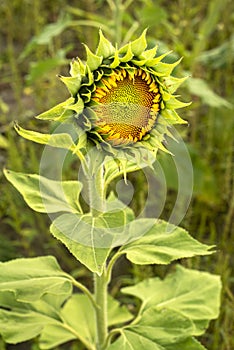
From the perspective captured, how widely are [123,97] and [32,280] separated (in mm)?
417

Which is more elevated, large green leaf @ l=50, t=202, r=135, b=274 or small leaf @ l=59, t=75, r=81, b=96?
small leaf @ l=59, t=75, r=81, b=96

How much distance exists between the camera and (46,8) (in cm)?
337

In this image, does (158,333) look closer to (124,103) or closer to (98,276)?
(98,276)

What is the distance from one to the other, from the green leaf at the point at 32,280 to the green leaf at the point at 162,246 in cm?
12

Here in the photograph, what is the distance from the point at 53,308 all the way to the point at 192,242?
1.12ft

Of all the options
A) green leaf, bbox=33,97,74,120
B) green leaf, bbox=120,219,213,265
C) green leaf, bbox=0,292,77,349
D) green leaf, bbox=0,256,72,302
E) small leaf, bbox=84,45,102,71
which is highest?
small leaf, bbox=84,45,102,71

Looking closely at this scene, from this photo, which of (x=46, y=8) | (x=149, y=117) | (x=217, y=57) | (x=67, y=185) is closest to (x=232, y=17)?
(x=217, y=57)

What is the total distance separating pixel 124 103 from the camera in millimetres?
729

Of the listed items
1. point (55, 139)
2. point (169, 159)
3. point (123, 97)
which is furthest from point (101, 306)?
point (169, 159)

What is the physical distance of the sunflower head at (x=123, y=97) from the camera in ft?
2.35

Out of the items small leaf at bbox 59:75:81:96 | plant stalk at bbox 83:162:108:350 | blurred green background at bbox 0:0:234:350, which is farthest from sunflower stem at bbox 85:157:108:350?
blurred green background at bbox 0:0:234:350

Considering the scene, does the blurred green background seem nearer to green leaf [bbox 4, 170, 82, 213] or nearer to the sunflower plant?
the sunflower plant

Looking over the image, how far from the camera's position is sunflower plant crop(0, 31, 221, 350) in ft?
2.38

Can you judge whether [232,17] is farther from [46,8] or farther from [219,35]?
[46,8]
